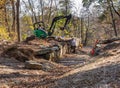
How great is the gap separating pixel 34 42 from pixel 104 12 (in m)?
27.3

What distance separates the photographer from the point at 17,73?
12648 mm

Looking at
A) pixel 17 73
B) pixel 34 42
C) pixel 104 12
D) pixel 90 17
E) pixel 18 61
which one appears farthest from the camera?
pixel 90 17

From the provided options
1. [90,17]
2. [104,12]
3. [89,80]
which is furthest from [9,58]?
[90,17]

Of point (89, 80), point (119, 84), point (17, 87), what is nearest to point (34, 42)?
point (17, 87)

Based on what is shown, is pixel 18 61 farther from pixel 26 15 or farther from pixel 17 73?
pixel 26 15

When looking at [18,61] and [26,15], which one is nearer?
[18,61]

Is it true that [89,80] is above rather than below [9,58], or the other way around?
above

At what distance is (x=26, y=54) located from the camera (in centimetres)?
1784

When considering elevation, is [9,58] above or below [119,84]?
below

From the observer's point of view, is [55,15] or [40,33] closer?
[40,33]

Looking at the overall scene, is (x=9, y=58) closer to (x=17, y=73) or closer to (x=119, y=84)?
(x=17, y=73)

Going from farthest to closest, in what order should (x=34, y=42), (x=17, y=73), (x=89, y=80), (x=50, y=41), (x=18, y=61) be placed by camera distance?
(x=50, y=41), (x=34, y=42), (x=18, y=61), (x=17, y=73), (x=89, y=80)

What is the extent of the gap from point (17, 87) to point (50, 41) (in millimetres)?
13953

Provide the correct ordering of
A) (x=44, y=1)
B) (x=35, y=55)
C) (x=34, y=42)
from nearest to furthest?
1. (x=35, y=55)
2. (x=34, y=42)
3. (x=44, y=1)
